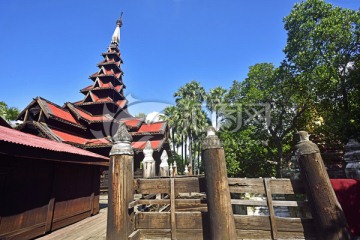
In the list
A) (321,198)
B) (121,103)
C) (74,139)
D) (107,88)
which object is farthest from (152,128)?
(321,198)

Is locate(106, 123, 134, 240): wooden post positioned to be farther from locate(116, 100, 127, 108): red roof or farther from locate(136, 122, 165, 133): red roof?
locate(116, 100, 127, 108): red roof

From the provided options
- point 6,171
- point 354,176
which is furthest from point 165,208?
point 354,176

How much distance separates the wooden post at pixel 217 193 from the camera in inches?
122

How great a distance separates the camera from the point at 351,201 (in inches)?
139

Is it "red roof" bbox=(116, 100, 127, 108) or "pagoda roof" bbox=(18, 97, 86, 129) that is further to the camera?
"red roof" bbox=(116, 100, 127, 108)

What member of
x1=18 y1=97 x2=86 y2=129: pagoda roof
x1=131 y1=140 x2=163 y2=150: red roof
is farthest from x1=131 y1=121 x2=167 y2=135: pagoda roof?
x1=18 y1=97 x2=86 y2=129: pagoda roof

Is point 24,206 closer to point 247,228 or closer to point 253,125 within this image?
point 247,228

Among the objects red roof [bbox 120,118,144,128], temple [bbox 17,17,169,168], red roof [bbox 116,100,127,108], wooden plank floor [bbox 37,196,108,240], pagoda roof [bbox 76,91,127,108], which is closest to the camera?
wooden plank floor [bbox 37,196,108,240]

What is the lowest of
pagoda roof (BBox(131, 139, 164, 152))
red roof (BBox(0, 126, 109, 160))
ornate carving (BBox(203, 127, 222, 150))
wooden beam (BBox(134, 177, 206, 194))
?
wooden beam (BBox(134, 177, 206, 194))

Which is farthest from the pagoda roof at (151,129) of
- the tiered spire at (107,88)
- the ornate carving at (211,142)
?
the ornate carving at (211,142)

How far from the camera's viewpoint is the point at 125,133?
3998 millimetres

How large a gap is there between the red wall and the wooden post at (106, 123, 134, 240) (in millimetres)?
4210

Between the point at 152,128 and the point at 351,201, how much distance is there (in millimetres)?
19484

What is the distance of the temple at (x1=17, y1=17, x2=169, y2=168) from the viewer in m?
15.0
